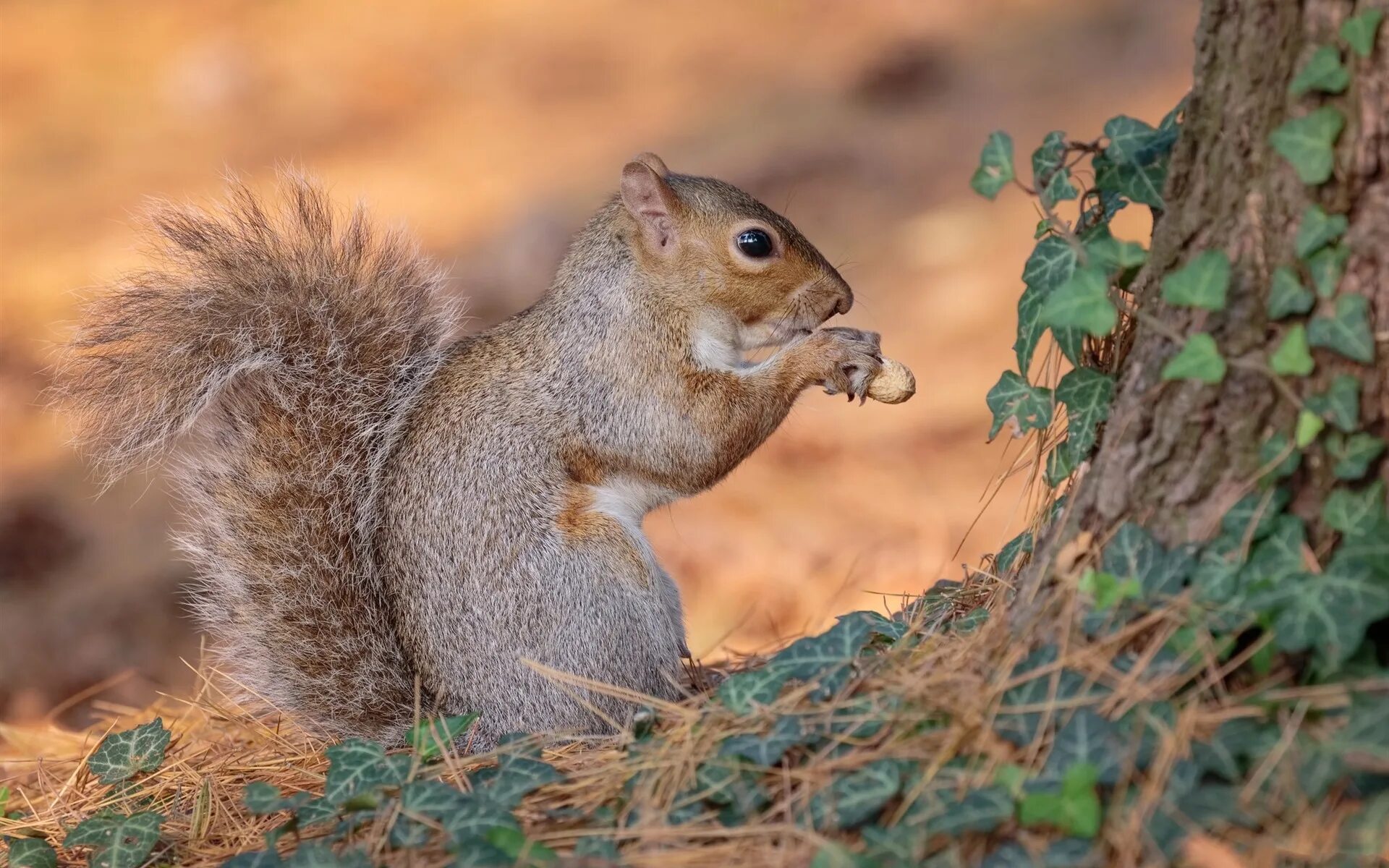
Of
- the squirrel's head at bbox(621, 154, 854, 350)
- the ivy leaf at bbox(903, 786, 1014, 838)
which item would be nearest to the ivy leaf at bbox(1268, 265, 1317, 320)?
the ivy leaf at bbox(903, 786, 1014, 838)

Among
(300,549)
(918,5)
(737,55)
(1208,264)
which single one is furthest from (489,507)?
(918,5)

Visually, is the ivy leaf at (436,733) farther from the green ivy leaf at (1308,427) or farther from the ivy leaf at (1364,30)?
the ivy leaf at (1364,30)

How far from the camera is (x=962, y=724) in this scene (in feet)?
4.47

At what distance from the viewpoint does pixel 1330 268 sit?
132 cm

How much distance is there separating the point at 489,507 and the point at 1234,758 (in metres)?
1.28

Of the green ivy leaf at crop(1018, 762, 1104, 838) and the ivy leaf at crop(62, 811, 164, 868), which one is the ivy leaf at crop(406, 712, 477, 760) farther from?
the green ivy leaf at crop(1018, 762, 1104, 838)

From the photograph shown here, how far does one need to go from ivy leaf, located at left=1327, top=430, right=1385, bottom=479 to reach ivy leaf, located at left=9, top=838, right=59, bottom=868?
1718mm

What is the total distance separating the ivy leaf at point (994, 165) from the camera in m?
1.60

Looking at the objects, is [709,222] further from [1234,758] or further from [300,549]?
[1234,758]

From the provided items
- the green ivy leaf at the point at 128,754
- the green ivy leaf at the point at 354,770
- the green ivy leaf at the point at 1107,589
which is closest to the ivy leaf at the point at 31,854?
the green ivy leaf at the point at 128,754

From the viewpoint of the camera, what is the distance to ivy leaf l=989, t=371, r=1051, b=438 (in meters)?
1.71

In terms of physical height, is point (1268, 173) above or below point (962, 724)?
above

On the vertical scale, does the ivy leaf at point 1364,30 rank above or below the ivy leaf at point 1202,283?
above

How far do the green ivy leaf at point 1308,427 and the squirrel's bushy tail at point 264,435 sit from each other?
147 centimetres
